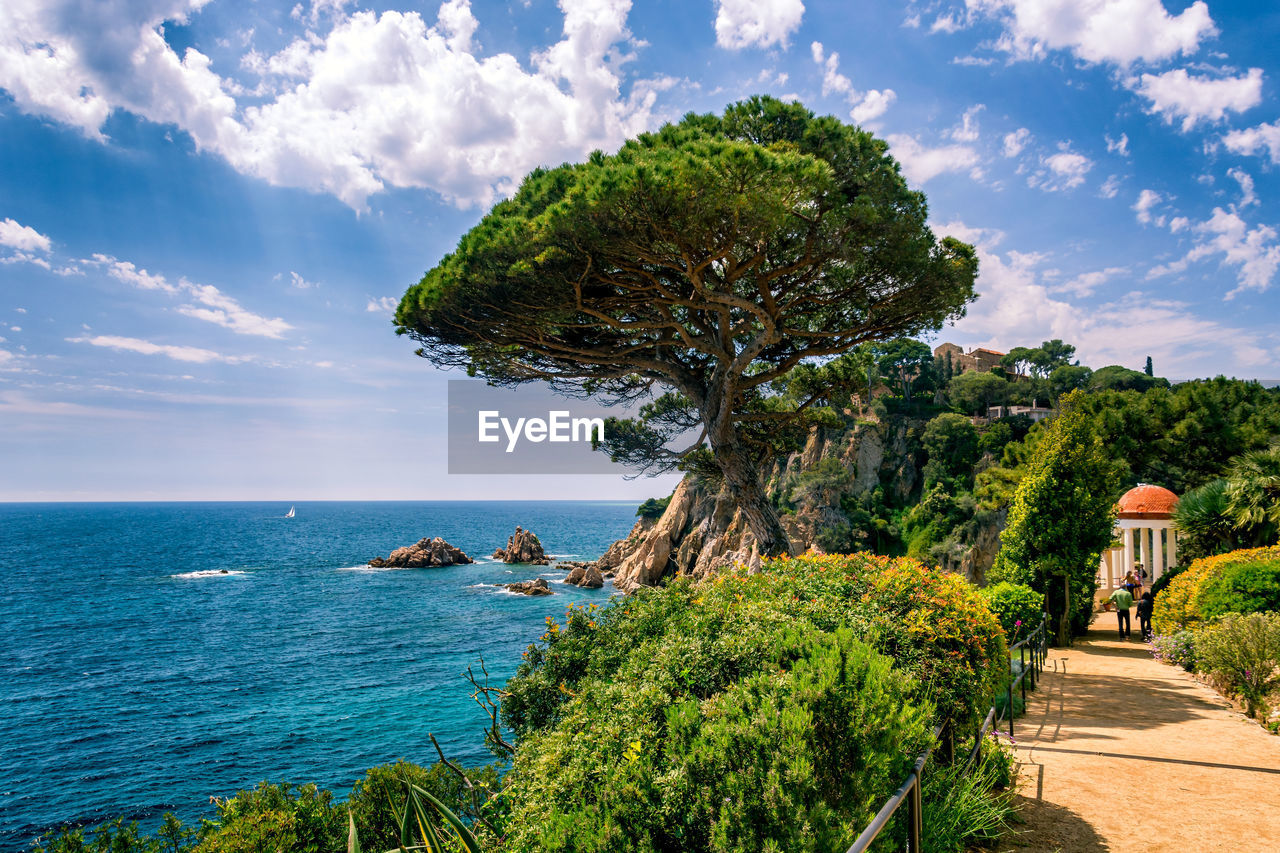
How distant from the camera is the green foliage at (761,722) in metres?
2.62

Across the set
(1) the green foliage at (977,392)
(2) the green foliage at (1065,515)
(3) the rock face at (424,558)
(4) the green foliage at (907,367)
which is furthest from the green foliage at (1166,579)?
(3) the rock face at (424,558)

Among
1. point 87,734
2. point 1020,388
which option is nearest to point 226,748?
point 87,734

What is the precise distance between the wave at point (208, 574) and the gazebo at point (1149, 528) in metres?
69.6

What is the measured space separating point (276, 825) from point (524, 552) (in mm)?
62152

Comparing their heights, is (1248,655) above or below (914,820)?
below

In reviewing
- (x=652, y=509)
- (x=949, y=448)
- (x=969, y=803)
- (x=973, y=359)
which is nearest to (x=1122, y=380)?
(x=973, y=359)

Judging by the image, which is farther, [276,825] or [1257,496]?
[1257,496]

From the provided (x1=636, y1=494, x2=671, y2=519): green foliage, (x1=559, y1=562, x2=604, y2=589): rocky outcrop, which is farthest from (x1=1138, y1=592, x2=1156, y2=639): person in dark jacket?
(x1=636, y1=494, x2=671, y2=519): green foliage

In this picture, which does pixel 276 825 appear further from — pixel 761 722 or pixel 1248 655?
pixel 1248 655

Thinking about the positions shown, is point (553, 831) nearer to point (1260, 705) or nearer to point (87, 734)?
point (1260, 705)

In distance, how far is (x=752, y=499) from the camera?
10.7m

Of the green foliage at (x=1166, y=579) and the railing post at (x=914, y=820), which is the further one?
the green foliage at (x=1166, y=579)

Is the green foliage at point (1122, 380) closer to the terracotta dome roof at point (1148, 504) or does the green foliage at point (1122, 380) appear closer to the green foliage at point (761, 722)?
the terracotta dome roof at point (1148, 504)

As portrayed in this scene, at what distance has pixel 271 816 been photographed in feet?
22.7
